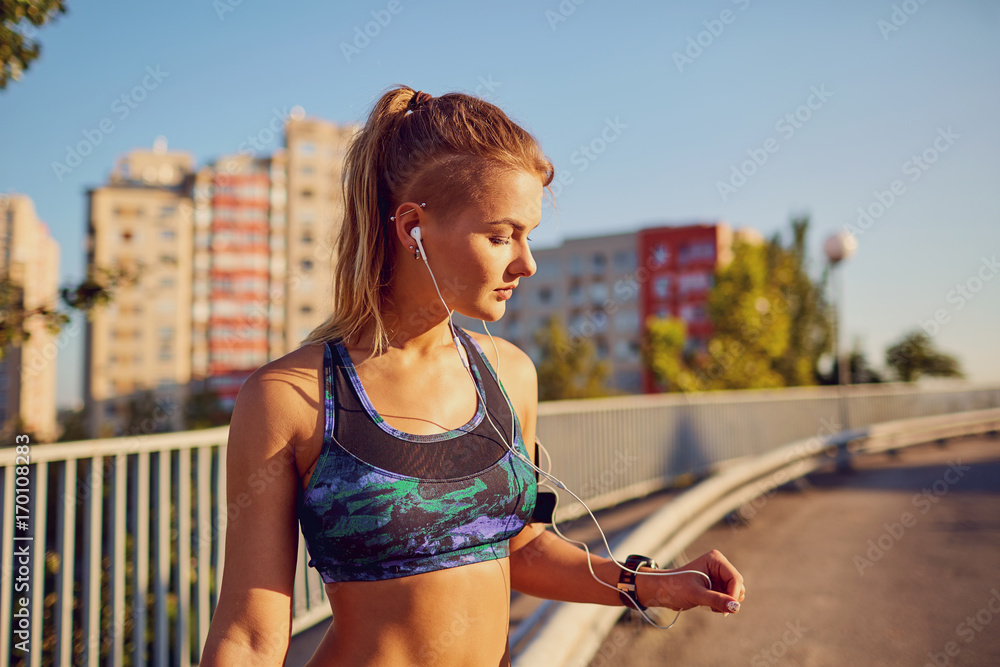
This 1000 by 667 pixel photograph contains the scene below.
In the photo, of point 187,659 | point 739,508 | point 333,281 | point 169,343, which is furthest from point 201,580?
point 169,343

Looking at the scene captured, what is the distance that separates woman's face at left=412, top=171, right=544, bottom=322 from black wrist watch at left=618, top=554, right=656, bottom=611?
0.69 metres

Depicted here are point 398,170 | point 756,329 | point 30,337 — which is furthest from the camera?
point 756,329

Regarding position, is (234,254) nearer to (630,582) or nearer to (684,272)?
(684,272)

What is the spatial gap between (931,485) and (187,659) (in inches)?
340

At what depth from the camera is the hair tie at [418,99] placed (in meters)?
1.62

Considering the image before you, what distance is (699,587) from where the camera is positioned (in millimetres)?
1474

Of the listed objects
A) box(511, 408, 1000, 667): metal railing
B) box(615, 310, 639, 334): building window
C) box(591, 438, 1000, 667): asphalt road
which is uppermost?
box(615, 310, 639, 334): building window

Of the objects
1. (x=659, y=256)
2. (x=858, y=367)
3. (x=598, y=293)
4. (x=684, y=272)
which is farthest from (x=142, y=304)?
(x=858, y=367)

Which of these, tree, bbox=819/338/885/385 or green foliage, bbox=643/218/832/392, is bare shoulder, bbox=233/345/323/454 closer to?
green foliage, bbox=643/218/832/392

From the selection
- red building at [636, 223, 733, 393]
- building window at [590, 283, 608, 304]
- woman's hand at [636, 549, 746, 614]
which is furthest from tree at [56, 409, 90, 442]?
building window at [590, 283, 608, 304]

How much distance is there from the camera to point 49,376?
4525 inches

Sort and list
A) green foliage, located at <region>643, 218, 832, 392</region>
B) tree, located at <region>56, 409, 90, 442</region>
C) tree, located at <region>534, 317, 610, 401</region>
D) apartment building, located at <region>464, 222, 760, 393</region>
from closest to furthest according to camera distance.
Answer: tree, located at <region>56, 409, 90, 442</region> → tree, located at <region>534, 317, 610, 401</region> → green foliage, located at <region>643, 218, 832, 392</region> → apartment building, located at <region>464, 222, 760, 393</region>

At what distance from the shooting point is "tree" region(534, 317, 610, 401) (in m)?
27.2

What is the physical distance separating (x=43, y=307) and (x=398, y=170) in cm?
418
